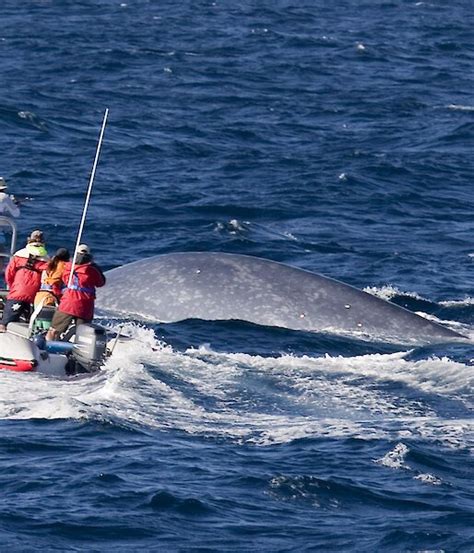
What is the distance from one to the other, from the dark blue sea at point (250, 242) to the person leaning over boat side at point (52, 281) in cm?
158

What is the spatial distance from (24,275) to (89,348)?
1.85 meters

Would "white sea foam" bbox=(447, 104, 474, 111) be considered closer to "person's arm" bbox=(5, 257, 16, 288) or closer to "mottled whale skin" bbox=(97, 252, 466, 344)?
"mottled whale skin" bbox=(97, 252, 466, 344)

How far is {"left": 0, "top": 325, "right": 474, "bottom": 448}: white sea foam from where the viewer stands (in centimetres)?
2384

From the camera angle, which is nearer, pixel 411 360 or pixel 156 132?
pixel 411 360

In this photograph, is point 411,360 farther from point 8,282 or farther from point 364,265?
point 364,265

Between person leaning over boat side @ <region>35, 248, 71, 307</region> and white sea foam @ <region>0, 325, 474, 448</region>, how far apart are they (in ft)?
4.81

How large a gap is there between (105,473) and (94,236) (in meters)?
17.6

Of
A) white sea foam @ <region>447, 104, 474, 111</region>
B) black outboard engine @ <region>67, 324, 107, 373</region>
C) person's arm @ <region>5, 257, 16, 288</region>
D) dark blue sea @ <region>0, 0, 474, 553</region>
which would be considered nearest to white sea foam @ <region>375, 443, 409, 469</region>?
dark blue sea @ <region>0, 0, 474, 553</region>

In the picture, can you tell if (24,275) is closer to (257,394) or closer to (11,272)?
(11,272)

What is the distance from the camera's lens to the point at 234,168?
48156mm

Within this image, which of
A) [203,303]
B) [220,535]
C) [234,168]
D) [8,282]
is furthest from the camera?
[234,168]

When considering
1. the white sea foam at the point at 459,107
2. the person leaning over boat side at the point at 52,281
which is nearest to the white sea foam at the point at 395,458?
the person leaning over boat side at the point at 52,281

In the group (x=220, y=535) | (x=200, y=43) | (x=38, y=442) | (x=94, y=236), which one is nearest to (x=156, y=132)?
(x=94, y=236)

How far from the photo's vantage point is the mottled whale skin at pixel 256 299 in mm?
30047
